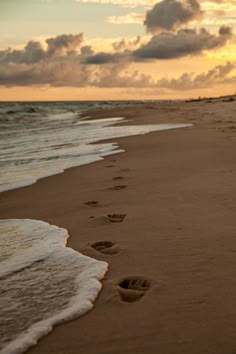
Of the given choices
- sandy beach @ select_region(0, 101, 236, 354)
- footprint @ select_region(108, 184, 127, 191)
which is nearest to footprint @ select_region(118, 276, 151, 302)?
sandy beach @ select_region(0, 101, 236, 354)

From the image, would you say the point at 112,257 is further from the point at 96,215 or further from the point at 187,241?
the point at 96,215

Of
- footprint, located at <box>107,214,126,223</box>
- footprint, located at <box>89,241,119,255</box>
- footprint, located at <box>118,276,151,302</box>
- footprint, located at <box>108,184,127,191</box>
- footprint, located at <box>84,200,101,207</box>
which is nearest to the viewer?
footprint, located at <box>118,276,151,302</box>

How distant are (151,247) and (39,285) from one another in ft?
2.87

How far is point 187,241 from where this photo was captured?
3.13 metres

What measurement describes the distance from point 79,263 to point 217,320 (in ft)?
3.64

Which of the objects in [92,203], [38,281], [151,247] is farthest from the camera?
[92,203]

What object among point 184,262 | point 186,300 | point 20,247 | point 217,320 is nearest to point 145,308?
point 186,300

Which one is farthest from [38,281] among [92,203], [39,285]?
[92,203]

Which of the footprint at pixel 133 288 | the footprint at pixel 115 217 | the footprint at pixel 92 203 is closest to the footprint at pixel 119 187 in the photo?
the footprint at pixel 92 203

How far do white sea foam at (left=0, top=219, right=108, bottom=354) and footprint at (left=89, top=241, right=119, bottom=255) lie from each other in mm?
182

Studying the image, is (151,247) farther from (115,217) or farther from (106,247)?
(115,217)

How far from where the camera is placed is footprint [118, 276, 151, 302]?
7.81 ft

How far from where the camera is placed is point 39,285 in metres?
2.54

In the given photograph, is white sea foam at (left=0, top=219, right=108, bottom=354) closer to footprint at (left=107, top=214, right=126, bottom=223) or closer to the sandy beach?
the sandy beach
